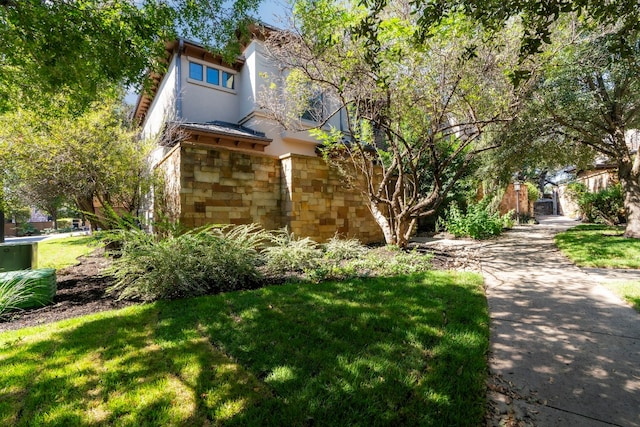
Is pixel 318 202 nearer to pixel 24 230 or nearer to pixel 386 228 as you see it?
pixel 386 228

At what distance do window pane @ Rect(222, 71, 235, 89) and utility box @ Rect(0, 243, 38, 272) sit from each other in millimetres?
9035

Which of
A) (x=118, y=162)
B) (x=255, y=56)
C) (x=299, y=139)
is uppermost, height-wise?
(x=255, y=56)

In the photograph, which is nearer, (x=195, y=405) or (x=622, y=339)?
(x=195, y=405)

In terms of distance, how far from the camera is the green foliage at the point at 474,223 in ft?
30.5

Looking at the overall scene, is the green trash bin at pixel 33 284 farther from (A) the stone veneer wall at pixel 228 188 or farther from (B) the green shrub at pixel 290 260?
(B) the green shrub at pixel 290 260

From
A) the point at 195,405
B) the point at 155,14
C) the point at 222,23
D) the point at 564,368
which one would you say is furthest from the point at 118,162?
the point at 564,368

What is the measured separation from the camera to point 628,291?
3.75 meters

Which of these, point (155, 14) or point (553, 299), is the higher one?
point (155, 14)

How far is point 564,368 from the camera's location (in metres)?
2.18

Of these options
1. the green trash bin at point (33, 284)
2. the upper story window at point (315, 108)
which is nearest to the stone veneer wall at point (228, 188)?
the upper story window at point (315, 108)

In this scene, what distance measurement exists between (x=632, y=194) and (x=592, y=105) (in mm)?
2930

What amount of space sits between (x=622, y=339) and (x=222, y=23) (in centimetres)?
680

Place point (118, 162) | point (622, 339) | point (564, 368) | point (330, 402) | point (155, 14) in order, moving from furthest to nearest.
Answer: point (118, 162) < point (155, 14) < point (622, 339) < point (564, 368) < point (330, 402)

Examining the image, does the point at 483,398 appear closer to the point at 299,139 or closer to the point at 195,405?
the point at 195,405
